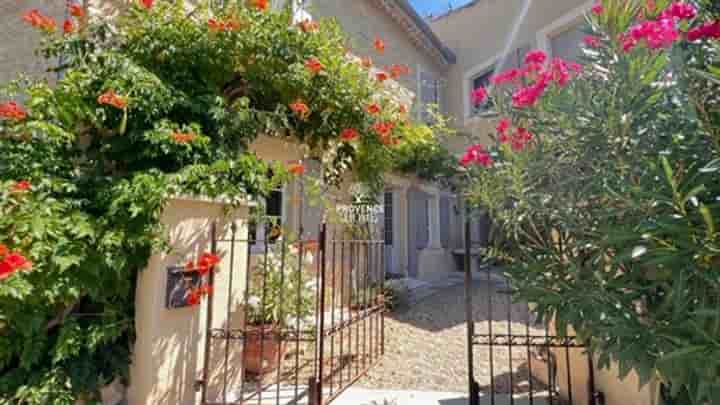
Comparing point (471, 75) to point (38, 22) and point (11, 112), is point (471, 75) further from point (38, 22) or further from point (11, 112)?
point (11, 112)

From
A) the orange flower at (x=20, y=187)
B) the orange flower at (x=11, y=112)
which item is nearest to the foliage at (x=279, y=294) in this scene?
the orange flower at (x=20, y=187)

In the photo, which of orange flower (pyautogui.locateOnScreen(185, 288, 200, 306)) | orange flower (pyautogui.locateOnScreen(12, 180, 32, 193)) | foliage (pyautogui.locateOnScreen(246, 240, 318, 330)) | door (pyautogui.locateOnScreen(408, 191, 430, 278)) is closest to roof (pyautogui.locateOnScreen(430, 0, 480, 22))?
door (pyautogui.locateOnScreen(408, 191, 430, 278))

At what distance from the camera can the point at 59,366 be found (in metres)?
2.74

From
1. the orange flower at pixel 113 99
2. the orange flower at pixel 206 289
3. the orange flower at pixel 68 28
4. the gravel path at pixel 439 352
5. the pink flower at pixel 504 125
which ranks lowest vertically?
the gravel path at pixel 439 352

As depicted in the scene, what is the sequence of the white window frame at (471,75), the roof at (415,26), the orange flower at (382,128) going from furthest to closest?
the white window frame at (471,75), the roof at (415,26), the orange flower at (382,128)

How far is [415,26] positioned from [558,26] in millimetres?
3872

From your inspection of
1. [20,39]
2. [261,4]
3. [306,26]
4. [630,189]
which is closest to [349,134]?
[306,26]

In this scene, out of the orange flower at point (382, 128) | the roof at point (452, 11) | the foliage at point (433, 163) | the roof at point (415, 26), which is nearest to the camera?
the orange flower at point (382, 128)

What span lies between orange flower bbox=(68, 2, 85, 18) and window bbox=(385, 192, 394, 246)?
288 inches

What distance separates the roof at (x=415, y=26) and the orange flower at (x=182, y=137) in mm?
7946

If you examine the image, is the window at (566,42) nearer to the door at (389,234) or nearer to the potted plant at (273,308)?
the door at (389,234)

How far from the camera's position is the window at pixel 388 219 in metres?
9.95

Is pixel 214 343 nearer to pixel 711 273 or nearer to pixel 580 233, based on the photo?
pixel 580 233

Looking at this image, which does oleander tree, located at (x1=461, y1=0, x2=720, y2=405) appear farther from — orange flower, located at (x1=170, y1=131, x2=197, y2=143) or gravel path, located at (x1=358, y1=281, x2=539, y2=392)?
orange flower, located at (x1=170, y1=131, x2=197, y2=143)
